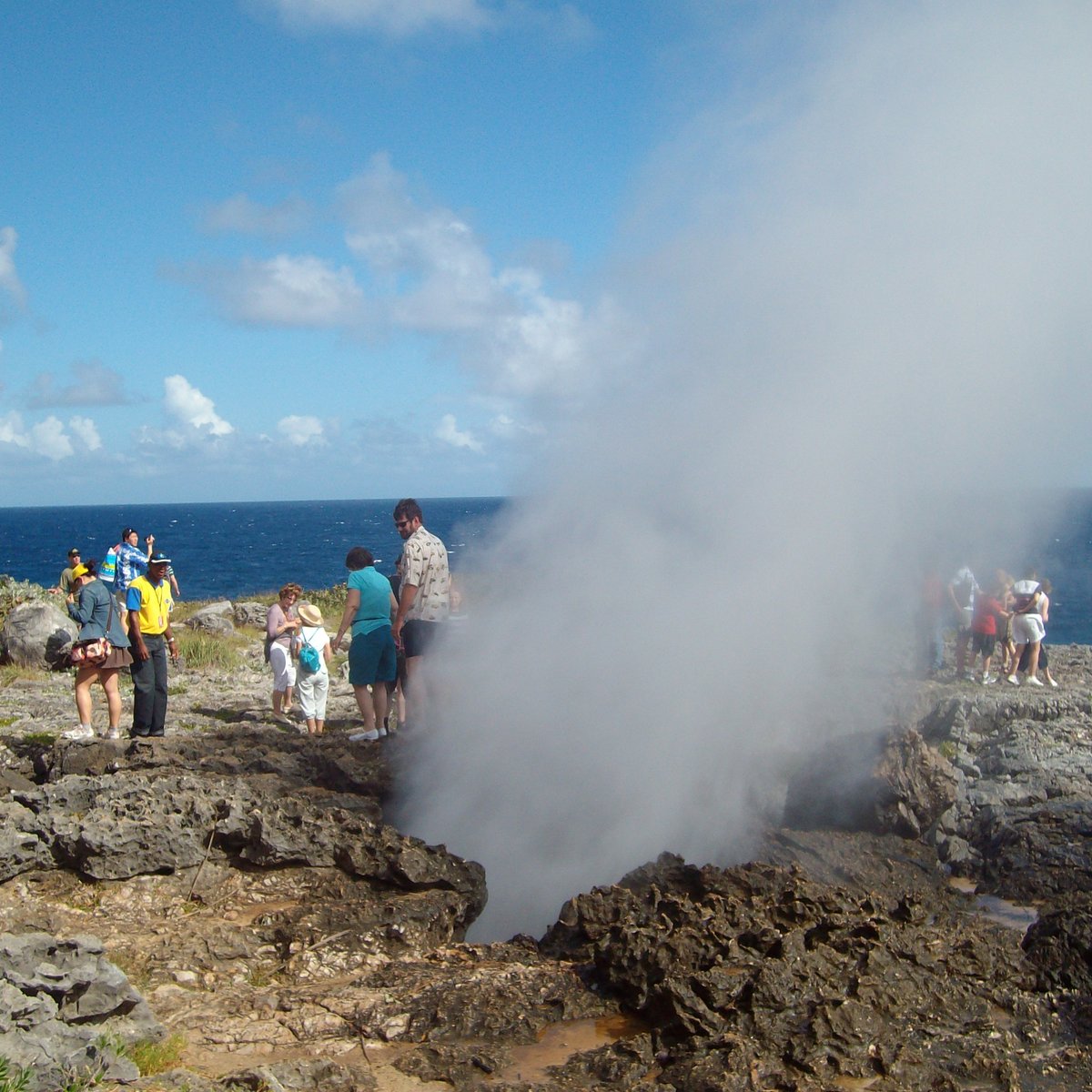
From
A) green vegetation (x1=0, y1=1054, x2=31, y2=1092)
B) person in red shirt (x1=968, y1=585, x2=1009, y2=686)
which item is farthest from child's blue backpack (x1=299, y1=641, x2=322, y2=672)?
person in red shirt (x1=968, y1=585, x2=1009, y2=686)

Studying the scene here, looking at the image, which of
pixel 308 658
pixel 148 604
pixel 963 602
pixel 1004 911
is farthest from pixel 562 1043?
pixel 963 602

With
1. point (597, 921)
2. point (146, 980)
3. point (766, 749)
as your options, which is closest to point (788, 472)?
point (766, 749)

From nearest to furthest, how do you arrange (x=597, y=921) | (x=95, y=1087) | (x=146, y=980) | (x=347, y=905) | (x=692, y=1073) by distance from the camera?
(x=95, y=1087) → (x=692, y=1073) → (x=146, y=980) → (x=597, y=921) → (x=347, y=905)

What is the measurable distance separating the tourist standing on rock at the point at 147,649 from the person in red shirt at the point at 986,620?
11277 millimetres

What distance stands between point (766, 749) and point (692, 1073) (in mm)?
3957

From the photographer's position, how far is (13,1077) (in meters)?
3.72

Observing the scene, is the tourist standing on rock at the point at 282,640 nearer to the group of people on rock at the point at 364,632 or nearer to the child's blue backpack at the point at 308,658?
the child's blue backpack at the point at 308,658

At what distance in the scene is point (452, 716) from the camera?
27.1 feet

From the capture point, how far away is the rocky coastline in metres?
4.38

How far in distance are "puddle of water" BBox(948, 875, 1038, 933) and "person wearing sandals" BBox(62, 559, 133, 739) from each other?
6.82 meters

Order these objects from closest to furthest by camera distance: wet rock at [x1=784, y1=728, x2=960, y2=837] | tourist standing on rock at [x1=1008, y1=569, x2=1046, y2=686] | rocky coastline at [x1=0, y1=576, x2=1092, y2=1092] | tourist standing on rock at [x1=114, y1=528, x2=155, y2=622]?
rocky coastline at [x1=0, y1=576, x2=1092, y2=1092]
wet rock at [x1=784, y1=728, x2=960, y2=837]
tourist standing on rock at [x1=114, y1=528, x2=155, y2=622]
tourist standing on rock at [x1=1008, y1=569, x2=1046, y2=686]

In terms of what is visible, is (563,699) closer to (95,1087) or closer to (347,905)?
(347,905)

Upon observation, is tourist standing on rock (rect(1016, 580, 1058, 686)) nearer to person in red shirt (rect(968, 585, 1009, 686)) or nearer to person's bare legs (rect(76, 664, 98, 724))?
person in red shirt (rect(968, 585, 1009, 686))

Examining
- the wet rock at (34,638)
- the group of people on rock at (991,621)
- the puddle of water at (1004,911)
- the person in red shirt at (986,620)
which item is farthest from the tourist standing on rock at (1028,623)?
the wet rock at (34,638)
